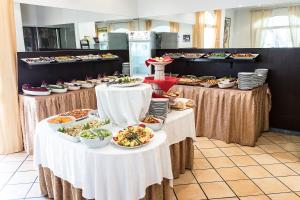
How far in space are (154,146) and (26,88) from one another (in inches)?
103

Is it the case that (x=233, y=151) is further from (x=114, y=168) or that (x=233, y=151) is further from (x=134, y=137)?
(x=114, y=168)

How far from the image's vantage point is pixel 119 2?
5.52 meters

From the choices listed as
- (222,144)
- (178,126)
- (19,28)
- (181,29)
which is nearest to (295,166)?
(222,144)

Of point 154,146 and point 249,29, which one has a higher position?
point 249,29

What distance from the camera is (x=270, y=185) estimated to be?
2707mm

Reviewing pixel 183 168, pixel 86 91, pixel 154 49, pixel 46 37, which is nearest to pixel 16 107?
pixel 86 91

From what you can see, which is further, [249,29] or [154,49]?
[154,49]

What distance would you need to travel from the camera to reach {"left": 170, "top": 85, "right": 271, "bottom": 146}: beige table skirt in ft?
12.0

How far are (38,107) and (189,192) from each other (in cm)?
228

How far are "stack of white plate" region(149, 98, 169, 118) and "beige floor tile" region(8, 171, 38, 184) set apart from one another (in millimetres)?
1699

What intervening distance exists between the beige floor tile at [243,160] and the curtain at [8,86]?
10.4 feet

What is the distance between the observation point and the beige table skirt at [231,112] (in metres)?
3.65

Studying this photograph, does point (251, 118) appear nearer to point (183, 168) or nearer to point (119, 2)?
point (183, 168)

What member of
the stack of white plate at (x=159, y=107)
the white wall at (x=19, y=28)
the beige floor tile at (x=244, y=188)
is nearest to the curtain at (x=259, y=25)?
the beige floor tile at (x=244, y=188)
